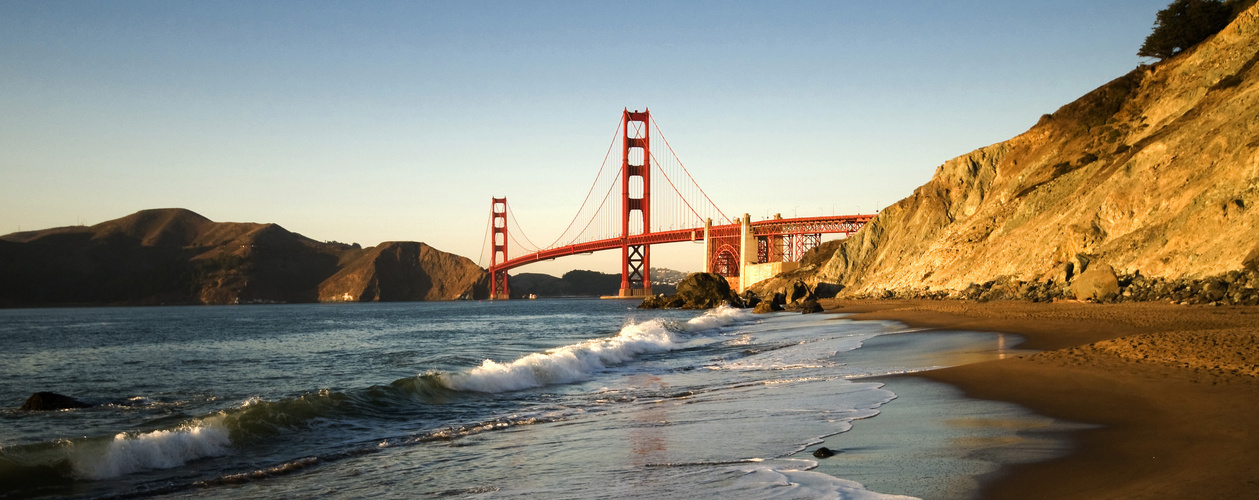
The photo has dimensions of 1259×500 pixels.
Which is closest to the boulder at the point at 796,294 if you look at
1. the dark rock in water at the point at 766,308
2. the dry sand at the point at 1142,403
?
the dark rock in water at the point at 766,308

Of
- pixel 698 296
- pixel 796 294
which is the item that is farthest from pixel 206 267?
pixel 796 294

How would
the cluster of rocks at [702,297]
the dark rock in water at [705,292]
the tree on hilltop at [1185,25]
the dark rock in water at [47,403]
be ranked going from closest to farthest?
the dark rock in water at [47,403]
the tree on hilltop at [1185,25]
the cluster of rocks at [702,297]
the dark rock in water at [705,292]

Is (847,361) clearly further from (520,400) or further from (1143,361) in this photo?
(520,400)

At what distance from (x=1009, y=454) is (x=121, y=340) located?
28.4 metres

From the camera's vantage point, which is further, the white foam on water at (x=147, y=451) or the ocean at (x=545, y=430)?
the white foam on water at (x=147, y=451)

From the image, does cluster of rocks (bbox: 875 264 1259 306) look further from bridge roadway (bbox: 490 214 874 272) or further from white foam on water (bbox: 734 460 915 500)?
bridge roadway (bbox: 490 214 874 272)

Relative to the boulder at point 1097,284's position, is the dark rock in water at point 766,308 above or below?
below

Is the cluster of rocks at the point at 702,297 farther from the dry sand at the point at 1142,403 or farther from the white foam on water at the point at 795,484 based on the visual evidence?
the white foam on water at the point at 795,484

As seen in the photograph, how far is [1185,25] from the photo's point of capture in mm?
31750

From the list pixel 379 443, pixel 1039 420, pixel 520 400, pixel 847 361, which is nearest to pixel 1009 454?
pixel 1039 420

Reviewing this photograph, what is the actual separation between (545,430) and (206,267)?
113 m

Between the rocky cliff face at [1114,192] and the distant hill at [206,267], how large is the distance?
82.2 m

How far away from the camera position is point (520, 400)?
9.78 meters

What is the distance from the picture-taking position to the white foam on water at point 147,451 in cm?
605
